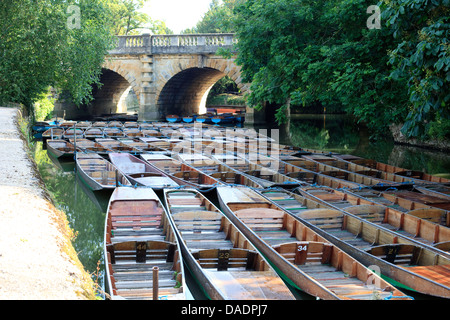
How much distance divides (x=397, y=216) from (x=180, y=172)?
5.46 meters

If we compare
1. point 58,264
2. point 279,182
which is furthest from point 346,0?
point 58,264

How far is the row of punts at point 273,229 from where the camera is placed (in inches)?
234

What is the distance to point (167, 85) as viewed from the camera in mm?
29984

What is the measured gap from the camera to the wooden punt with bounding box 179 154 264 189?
11.8 meters

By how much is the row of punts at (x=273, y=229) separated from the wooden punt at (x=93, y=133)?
17.8 ft

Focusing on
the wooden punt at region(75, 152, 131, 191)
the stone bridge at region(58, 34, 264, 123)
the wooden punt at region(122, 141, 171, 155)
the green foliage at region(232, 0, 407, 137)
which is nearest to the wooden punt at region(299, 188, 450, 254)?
the green foliage at region(232, 0, 407, 137)

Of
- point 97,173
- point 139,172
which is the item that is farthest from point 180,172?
point 97,173

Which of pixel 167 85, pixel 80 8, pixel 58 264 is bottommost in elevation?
pixel 58 264

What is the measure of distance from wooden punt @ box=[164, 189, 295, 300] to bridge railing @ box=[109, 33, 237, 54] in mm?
19977

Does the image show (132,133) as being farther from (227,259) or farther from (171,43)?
(227,259)

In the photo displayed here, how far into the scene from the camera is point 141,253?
22.1ft

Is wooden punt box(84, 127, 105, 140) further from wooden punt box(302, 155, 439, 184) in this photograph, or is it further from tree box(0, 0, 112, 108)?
wooden punt box(302, 155, 439, 184)

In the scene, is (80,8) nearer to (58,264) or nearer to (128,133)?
(128,133)
